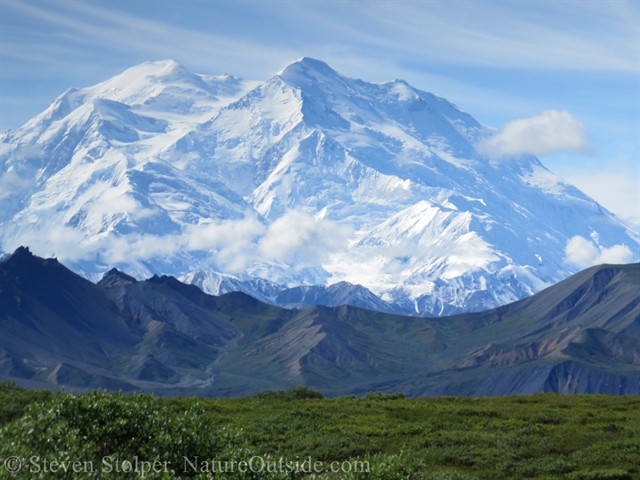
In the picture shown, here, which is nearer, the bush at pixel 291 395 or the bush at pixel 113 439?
the bush at pixel 113 439

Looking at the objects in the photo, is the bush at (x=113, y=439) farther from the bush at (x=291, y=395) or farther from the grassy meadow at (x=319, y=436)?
the bush at (x=291, y=395)

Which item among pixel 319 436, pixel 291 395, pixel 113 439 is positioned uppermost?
pixel 113 439

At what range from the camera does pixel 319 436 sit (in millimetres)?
55281

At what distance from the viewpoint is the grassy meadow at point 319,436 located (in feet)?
112

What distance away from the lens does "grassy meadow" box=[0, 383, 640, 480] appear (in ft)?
112

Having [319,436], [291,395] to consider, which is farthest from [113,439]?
[291,395]

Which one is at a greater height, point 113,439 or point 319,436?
point 113,439

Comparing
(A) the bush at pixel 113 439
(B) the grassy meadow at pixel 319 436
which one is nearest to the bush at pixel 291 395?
(B) the grassy meadow at pixel 319 436

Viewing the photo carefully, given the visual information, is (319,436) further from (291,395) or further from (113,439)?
(291,395)

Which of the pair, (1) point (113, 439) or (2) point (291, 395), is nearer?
(1) point (113, 439)

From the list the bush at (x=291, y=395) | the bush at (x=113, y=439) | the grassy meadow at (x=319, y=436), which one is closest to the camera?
the bush at (x=113, y=439)

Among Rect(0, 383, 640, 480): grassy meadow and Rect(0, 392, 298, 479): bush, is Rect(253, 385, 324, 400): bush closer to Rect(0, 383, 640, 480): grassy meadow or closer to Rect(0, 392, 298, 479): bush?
Rect(0, 383, 640, 480): grassy meadow

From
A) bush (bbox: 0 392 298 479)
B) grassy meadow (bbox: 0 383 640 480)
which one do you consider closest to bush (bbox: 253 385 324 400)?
grassy meadow (bbox: 0 383 640 480)

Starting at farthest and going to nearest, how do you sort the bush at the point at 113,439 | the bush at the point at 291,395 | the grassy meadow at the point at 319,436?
the bush at the point at 291,395
the grassy meadow at the point at 319,436
the bush at the point at 113,439
